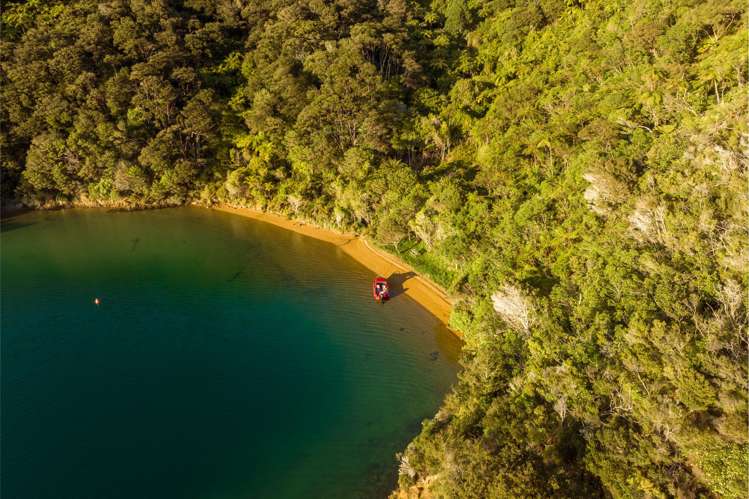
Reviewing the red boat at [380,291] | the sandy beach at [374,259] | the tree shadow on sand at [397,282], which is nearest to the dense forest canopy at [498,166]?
the sandy beach at [374,259]

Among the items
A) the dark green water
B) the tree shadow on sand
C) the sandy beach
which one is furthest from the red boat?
the sandy beach

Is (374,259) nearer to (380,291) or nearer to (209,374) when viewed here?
(380,291)

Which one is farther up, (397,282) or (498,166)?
(498,166)

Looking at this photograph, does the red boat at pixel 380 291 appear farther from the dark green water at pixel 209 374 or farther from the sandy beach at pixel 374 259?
the sandy beach at pixel 374 259

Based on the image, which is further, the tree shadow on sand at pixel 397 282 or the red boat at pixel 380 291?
the tree shadow on sand at pixel 397 282

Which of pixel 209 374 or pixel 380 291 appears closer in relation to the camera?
pixel 209 374

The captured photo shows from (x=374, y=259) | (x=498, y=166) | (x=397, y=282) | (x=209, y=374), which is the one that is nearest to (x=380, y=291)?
(x=397, y=282)

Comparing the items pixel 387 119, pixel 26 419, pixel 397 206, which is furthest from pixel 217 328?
pixel 387 119
